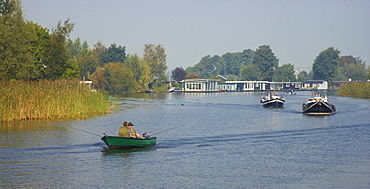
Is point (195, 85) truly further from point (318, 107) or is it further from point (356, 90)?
point (318, 107)

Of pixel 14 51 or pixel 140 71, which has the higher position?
pixel 140 71

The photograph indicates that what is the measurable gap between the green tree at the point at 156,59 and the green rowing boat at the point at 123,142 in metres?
155

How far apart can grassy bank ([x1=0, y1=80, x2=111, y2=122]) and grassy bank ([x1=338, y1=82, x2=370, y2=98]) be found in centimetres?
8337

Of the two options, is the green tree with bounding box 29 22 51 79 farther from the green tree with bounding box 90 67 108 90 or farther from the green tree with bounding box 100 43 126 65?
the green tree with bounding box 100 43 126 65

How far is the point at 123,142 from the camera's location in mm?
28688

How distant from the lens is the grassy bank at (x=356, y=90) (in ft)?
370

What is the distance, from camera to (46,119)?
145 ft

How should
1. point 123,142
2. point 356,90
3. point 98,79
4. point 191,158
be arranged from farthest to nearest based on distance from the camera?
point 98,79, point 356,90, point 123,142, point 191,158

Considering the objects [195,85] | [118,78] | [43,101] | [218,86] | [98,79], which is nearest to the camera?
[43,101]

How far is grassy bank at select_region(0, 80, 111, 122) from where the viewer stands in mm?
42031

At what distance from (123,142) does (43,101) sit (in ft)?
62.6

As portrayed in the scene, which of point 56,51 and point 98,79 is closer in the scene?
point 56,51

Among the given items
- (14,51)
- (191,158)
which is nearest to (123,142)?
(191,158)

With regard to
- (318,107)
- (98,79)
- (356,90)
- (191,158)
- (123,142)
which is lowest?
(191,158)
